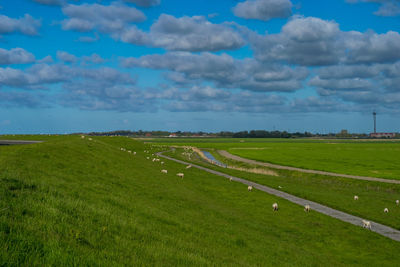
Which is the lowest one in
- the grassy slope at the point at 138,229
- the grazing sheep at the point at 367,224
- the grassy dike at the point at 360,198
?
the grassy dike at the point at 360,198

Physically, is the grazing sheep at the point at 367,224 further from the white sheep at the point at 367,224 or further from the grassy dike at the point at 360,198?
the grassy dike at the point at 360,198

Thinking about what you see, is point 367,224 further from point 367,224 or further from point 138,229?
point 138,229

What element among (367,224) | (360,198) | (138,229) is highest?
(138,229)

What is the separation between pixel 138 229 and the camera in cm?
1372

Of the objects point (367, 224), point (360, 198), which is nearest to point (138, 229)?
point (367, 224)

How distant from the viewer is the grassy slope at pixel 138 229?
9.46 m

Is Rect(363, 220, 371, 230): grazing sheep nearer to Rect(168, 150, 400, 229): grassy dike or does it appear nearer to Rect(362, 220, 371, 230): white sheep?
Rect(362, 220, 371, 230): white sheep

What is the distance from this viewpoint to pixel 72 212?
12945 mm

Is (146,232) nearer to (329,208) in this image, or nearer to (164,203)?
(164,203)

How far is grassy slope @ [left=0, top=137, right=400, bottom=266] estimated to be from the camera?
31.0ft

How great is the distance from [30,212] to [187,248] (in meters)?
6.21

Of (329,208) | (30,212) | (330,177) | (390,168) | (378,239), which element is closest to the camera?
(30,212)

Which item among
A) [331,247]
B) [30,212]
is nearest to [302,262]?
[331,247]

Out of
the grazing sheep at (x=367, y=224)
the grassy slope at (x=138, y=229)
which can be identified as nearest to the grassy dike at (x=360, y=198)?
the grazing sheep at (x=367, y=224)
